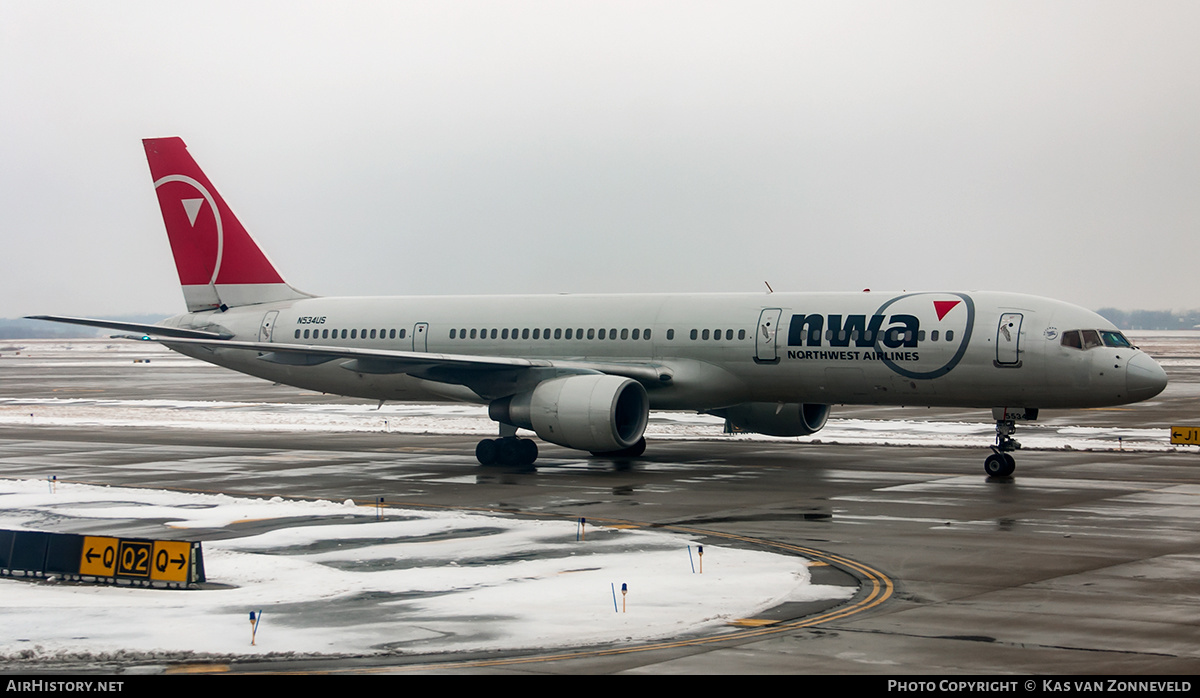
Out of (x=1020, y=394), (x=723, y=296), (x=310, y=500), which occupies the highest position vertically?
(x=723, y=296)

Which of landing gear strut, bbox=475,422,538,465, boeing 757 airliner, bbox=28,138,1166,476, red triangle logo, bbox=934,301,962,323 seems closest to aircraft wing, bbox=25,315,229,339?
boeing 757 airliner, bbox=28,138,1166,476

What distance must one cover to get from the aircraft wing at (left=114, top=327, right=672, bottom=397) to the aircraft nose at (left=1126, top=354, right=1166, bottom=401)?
34.3ft

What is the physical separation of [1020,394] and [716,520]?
9.47 metres

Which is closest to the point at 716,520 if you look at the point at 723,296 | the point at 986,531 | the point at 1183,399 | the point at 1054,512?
the point at 986,531

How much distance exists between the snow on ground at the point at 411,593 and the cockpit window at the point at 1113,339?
12547 mm

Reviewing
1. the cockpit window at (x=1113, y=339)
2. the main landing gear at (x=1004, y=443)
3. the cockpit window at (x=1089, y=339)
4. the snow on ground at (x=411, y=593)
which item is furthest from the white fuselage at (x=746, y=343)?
the snow on ground at (x=411, y=593)

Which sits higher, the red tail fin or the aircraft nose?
the red tail fin

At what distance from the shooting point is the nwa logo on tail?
2677 centimetres

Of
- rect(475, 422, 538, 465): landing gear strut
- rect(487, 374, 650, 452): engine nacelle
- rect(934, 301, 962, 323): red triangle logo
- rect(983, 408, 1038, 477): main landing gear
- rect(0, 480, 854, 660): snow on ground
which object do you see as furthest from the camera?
rect(475, 422, 538, 465): landing gear strut

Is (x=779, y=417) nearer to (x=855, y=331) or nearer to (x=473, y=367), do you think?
(x=855, y=331)

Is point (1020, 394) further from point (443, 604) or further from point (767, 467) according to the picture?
point (443, 604)

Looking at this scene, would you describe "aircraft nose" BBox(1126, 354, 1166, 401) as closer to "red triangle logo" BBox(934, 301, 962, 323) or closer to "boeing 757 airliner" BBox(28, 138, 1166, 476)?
"boeing 757 airliner" BBox(28, 138, 1166, 476)

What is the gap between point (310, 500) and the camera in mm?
23484
